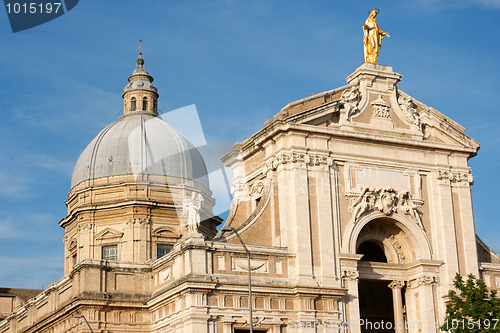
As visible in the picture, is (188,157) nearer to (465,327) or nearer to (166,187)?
(166,187)

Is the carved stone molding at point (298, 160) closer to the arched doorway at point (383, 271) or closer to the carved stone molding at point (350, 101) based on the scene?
the carved stone molding at point (350, 101)

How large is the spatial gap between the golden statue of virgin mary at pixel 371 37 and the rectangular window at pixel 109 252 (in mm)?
21069

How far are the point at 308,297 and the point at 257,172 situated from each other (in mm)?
7335

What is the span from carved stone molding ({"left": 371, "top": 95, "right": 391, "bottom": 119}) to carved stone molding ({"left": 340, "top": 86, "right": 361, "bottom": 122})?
0.88m

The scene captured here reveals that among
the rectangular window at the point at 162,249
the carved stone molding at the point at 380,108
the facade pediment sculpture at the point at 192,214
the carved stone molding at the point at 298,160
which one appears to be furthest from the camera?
the rectangular window at the point at 162,249

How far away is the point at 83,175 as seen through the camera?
56.9 meters

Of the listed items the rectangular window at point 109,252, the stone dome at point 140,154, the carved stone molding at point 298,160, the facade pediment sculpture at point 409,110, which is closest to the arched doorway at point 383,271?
the carved stone molding at point 298,160

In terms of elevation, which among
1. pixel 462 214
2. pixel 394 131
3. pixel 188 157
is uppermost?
pixel 188 157

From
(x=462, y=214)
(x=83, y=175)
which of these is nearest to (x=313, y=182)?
(x=462, y=214)

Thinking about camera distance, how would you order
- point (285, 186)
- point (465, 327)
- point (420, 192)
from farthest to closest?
point (420, 192) → point (285, 186) → point (465, 327)

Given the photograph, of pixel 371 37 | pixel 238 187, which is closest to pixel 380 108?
pixel 371 37

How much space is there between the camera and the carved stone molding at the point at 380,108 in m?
41.8

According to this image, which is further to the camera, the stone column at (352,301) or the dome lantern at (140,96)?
the dome lantern at (140,96)

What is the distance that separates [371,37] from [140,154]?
63.9 feet
